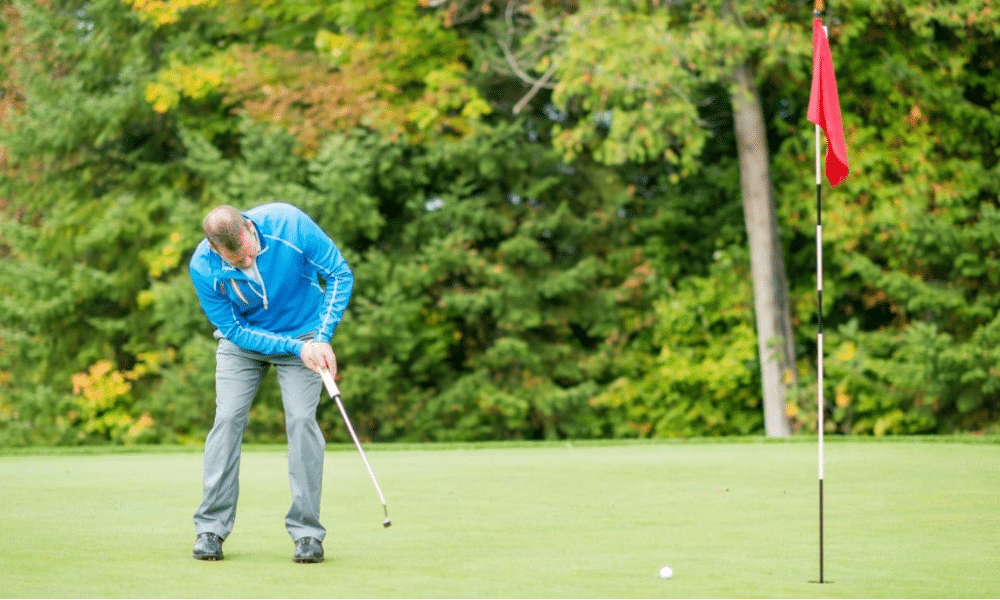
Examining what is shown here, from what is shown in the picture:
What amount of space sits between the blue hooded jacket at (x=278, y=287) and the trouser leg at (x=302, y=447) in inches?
6.3

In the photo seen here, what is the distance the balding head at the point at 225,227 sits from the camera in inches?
207

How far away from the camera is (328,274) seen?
5840mm

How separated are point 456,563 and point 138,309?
13.9m

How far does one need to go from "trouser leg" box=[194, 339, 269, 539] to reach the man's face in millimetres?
515

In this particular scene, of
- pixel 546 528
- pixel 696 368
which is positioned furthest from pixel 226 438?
pixel 696 368

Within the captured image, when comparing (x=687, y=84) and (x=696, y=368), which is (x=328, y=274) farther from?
(x=696, y=368)

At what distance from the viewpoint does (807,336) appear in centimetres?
1673

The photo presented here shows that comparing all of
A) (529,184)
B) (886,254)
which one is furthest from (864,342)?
(529,184)

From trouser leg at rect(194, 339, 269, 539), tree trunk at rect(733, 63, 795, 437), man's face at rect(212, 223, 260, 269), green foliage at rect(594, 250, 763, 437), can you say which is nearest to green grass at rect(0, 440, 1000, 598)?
trouser leg at rect(194, 339, 269, 539)

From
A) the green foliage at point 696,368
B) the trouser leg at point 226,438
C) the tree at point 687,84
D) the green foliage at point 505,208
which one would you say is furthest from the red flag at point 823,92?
the green foliage at point 696,368

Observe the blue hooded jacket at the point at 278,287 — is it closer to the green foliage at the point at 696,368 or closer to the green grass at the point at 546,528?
the green grass at the point at 546,528

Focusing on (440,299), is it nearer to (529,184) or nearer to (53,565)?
(529,184)

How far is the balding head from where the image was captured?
527 centimetres

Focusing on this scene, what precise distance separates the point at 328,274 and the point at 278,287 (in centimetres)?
23
